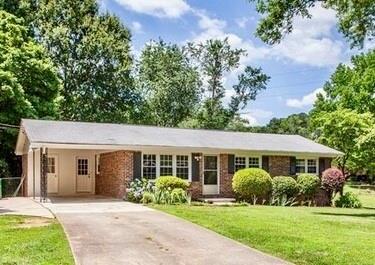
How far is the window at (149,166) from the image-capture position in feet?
70.2

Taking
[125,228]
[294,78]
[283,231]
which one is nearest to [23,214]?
[125,228]

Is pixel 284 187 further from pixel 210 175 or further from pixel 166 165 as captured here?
pixel 166 165

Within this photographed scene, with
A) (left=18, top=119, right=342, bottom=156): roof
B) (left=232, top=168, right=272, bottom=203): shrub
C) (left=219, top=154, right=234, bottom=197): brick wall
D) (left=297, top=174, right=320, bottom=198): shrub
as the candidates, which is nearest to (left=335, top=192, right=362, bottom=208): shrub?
(left=297, top=174, right=320, bottom=198): shrub

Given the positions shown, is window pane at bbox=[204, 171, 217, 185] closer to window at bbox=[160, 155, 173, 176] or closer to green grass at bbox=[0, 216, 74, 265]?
window at bbox=[160, 155, 173, 176]

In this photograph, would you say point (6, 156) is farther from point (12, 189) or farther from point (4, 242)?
point (4, 242)

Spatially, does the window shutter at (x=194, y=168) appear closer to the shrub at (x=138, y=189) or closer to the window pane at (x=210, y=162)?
the window pane at (x=210, y=162)

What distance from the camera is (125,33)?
135 feet

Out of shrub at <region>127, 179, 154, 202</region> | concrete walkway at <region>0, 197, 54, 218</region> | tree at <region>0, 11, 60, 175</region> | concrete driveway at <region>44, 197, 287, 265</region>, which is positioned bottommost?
concrete walkway at <region>0, 197, 54, 218</region>

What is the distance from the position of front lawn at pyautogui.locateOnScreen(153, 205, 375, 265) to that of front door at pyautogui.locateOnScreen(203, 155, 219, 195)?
7301 millimetres

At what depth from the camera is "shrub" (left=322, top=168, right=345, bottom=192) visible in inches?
967

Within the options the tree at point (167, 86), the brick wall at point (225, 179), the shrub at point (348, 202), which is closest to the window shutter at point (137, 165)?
the brick wall at point (225, 179)

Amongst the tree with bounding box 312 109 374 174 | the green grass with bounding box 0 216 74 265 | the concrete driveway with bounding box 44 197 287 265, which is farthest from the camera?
the tree with bounding box 312 109 374 174

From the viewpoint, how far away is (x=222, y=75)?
46656mm

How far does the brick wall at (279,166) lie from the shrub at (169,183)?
5571 millimetres
